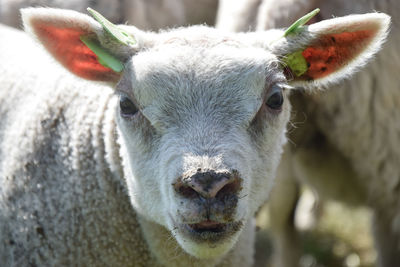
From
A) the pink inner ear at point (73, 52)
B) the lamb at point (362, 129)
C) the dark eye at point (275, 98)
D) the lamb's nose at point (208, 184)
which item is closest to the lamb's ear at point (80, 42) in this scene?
the pink inner ear at point (73, 52)

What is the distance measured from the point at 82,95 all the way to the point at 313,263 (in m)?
3.25

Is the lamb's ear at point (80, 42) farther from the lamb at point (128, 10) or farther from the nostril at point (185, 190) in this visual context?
the lamb at point (128, 10)

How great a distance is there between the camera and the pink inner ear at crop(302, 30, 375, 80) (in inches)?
129

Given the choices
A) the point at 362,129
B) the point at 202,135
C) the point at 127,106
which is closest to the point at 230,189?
the point at 202,135

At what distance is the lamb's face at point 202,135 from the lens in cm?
273

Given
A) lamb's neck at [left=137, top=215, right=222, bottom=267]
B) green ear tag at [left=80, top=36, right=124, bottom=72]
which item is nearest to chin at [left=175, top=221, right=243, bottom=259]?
lamb's neck at [left=137, top=215, right=222, bottom=267]

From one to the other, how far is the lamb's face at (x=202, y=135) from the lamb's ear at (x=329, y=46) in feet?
0.54

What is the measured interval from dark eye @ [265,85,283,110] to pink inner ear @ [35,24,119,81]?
764 mm

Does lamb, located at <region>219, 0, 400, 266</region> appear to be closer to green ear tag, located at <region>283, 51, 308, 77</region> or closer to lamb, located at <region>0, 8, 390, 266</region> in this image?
green ear tag, located at <region>283, 51, 308, 77</region>

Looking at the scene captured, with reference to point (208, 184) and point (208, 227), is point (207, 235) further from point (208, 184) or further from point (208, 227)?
point (208, 184)

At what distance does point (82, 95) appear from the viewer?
11.8 ft

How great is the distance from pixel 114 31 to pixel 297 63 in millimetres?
929

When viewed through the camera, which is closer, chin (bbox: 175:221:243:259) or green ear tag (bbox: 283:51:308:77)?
chin (bbox: 175:221:243:259)

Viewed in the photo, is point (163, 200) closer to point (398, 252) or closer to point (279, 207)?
point (398, 252)
